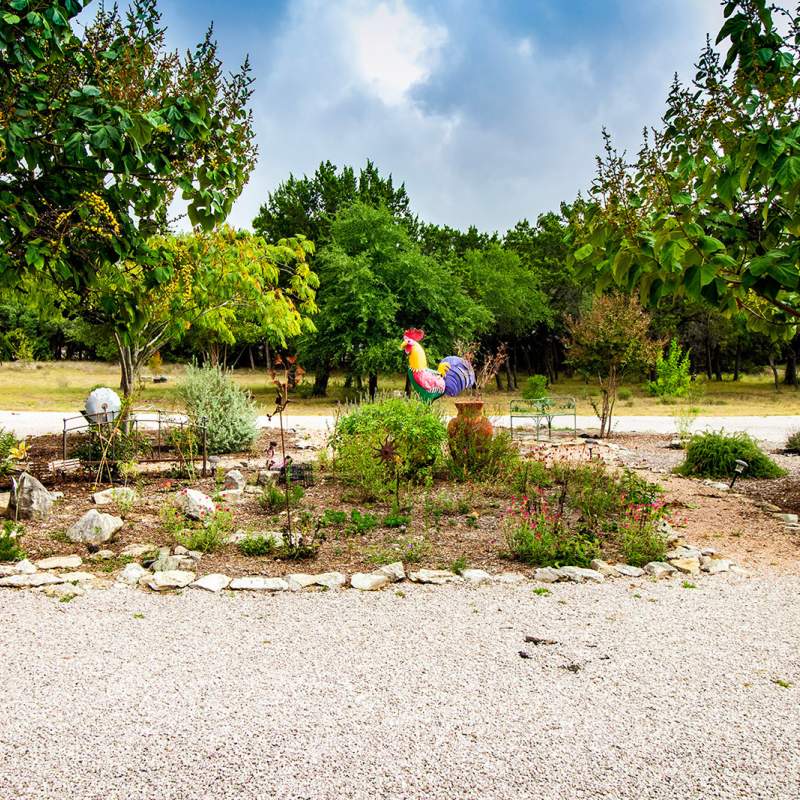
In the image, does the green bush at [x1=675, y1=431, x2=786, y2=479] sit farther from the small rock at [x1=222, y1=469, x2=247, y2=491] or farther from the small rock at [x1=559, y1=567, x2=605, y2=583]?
the small rock at [x1=222, y1=469, x2=247, y2=491]

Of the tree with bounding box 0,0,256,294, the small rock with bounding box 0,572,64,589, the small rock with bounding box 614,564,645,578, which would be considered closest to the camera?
the tree with bounding box 0,0,256,294

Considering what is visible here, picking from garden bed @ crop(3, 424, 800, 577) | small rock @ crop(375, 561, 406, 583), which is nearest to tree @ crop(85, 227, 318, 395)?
garden bed @ crop(3, 424, 800, 577)

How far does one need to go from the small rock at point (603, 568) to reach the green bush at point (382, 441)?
2.30 meters

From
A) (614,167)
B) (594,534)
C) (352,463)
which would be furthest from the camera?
(352,463)

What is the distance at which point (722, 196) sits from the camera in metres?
2.40

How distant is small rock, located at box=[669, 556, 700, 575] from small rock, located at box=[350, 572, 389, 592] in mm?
2212

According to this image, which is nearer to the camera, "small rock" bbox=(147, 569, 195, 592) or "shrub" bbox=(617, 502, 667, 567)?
"small rock" bbox=(147, 569, 195, 592)

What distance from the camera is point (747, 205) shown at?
402 centimetres

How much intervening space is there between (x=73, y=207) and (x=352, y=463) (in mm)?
4080

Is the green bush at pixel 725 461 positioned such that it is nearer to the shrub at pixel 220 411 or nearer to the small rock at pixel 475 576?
the small rock at pixel 475 576

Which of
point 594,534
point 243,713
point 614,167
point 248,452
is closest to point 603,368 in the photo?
point 248,452

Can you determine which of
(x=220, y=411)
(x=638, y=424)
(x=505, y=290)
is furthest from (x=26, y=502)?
(x=505, y=290)

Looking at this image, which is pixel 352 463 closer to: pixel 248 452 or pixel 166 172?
pixel 248 452

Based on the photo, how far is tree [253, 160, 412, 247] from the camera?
31.0 m
